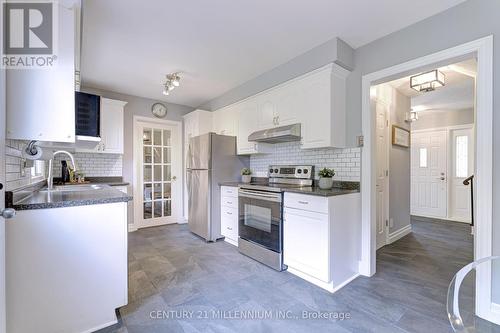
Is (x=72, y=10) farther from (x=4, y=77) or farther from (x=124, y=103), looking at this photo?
(x=124, y=103)

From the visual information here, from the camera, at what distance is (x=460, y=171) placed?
494 cm

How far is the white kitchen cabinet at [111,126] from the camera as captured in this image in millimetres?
3703

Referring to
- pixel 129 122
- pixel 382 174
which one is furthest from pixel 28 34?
pixel 382 174

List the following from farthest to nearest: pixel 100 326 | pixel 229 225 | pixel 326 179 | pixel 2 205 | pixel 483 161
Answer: pixel 229 225 → pixel 326 179 → pixel 483 161 → pixel 100 326 → pixel 2 205

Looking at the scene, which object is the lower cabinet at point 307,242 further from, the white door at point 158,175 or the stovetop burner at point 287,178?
the white door at point 158,175

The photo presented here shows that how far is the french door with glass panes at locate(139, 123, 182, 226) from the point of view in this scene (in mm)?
4371

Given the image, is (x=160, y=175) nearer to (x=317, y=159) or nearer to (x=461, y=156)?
(x=317, y=159)

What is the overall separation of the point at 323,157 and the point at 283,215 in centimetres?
93

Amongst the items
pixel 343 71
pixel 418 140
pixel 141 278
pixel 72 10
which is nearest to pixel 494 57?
pixel 343 71

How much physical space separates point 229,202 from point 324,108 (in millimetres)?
1912

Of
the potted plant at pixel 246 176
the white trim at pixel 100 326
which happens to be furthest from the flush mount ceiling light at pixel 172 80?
the white trim at pixel 100 326

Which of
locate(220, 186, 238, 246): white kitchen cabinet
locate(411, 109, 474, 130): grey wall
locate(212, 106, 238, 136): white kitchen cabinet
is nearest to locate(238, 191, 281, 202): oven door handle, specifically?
locate(220, 186, 238, 246): white kitchen cabinet

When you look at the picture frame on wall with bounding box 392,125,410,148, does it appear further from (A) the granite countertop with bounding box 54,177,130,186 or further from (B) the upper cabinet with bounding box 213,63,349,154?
(A) the granite countertop with bounding box 54,177,130,186

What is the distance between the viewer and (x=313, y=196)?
2.21 metres
